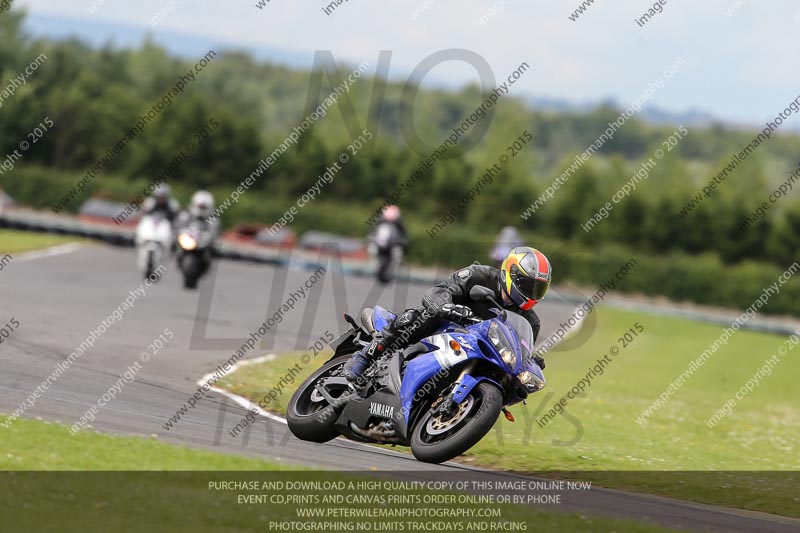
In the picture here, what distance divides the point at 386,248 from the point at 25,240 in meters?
10.7

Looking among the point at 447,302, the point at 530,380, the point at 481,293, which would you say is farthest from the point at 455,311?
the point at 530,380

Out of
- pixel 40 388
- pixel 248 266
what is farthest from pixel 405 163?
pixel 40 388

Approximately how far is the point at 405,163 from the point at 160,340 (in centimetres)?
5011

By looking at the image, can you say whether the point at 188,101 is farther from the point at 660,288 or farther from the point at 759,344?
the point at 759,344

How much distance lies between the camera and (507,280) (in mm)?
9219

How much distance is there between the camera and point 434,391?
9055 millimetres

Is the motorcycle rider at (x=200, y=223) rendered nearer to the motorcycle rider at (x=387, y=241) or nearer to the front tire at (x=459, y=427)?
the motorcycle rider at (x=387, y=241)

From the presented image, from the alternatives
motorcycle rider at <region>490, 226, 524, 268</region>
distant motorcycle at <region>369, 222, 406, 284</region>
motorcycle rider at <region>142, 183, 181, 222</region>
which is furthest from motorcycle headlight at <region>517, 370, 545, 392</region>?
distant motorcycle at <region>369, 222, 406, 284</region>

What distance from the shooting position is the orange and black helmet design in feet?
30.0

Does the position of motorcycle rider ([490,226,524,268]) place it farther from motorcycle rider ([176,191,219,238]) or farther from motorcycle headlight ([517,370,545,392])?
motorcycle headlight ([517,370,545,392])

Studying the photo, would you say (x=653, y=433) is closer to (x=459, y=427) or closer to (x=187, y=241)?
(x=459, y=427)

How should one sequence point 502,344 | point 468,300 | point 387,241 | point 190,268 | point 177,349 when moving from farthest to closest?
point 387,241, point 190,268, point 177,349, point 468,300, point 502,344

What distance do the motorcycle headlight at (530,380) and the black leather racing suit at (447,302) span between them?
1.83 ft
